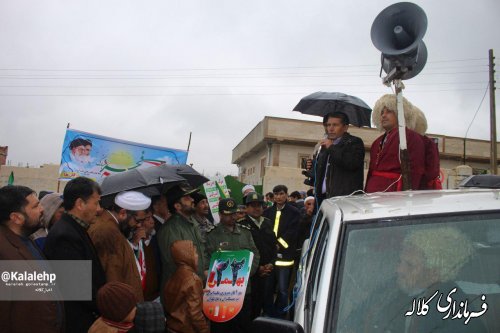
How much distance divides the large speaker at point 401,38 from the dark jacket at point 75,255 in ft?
9.53

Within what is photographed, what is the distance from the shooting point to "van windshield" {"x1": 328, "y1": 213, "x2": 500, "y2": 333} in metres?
1.74

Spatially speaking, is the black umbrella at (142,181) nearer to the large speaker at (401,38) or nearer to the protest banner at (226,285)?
the protest banner at (226,285)

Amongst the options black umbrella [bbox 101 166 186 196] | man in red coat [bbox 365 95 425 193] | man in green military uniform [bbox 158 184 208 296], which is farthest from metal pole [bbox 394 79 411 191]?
black umbrella [bbox 101 166 186 196]

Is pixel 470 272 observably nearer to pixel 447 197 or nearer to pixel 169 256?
pixel 447 197

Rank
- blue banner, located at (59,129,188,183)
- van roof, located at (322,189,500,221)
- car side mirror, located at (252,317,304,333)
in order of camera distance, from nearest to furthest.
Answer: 1. car side mirror, located at (252,317,304,333)
2. van roof, located at (322,189,500,221)
3. blue banner, located at (59,129,188,183)

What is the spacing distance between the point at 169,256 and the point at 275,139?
2393cm

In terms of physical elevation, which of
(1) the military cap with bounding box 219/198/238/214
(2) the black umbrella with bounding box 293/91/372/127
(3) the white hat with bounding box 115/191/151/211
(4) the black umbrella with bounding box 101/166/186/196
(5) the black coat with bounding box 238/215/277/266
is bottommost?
(5) the black coat with bounding box 238/215/277/266

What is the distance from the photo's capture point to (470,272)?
1.84 metres

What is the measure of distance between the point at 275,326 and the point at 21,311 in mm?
1637

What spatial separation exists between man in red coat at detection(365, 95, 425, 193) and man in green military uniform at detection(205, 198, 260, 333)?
2.05 m

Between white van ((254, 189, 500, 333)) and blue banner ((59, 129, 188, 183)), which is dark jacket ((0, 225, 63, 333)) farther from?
blue banner ((59, 129, 188, 183))

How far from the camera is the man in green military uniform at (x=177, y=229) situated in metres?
4.39

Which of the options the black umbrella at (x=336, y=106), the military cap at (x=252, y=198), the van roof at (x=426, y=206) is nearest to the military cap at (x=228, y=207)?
the military cap at (x=252, y=198)

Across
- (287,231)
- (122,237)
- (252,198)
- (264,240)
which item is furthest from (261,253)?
(122,237)
